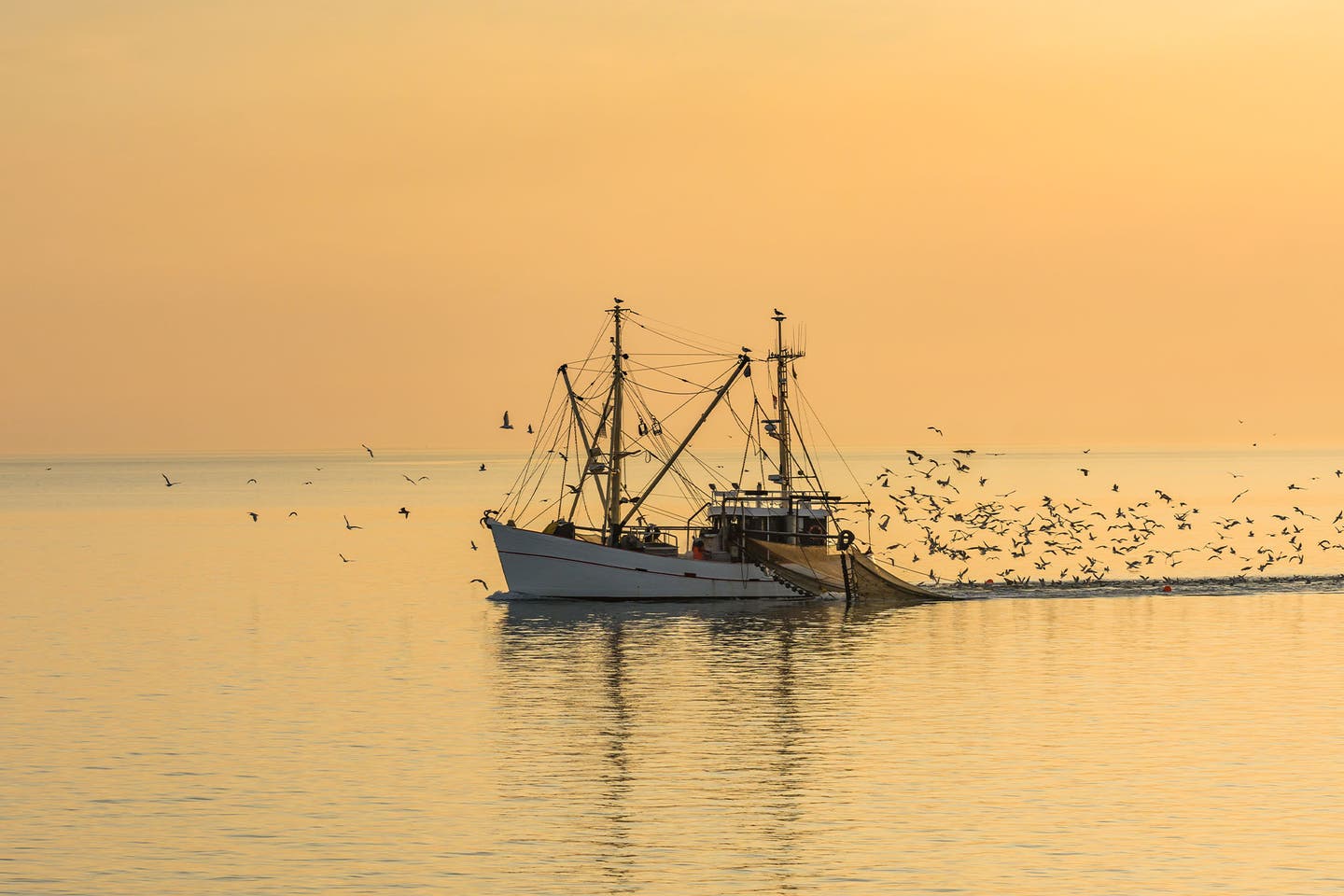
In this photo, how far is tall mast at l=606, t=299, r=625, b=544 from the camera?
10556 centimetres

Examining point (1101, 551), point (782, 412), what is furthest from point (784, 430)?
point (1101, 551)

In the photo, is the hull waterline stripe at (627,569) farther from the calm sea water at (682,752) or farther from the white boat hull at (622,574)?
the calm sea water at (682,752)

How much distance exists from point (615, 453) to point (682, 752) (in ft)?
193

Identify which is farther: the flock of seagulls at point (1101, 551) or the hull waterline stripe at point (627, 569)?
the flock of seagulls at point (1101, 551)

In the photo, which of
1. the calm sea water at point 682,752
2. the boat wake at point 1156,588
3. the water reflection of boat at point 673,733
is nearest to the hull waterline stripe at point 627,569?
the calm sea water at point 682,752

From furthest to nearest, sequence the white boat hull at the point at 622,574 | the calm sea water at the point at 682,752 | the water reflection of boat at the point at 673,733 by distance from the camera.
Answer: the white boat hull at the point at 622,574
the water reflection of boat at the point at 673,733
the calm sea water at the point at 682,752

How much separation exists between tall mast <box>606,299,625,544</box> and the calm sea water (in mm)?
9391

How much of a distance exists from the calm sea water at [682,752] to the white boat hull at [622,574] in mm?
4977

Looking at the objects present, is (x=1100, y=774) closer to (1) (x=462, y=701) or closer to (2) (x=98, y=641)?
(1) (x=462, y=701)

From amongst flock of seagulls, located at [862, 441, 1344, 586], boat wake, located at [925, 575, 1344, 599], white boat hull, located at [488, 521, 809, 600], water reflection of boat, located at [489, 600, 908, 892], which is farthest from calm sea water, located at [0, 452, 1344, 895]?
flock of seagulls, located at [862, 441, 1344, 586]

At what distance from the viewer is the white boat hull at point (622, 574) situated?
10231 centimetres

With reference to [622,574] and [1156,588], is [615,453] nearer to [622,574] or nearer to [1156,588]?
[622,574]

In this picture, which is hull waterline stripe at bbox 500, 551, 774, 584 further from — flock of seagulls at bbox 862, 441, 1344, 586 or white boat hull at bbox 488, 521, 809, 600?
flock of seagulls at bbox 862, 441, 1344, 586

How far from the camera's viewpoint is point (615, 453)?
4291 inches
